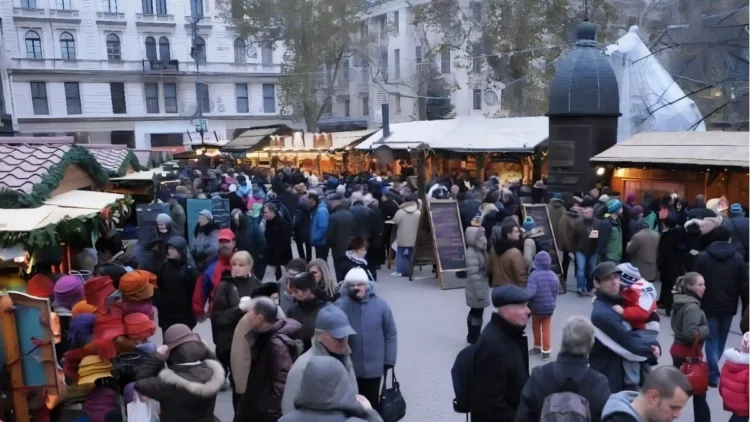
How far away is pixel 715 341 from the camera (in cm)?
614

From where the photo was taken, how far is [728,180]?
1286 cm

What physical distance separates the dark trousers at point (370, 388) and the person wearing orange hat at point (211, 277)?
196 centimetres

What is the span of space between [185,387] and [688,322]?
374 centimetres

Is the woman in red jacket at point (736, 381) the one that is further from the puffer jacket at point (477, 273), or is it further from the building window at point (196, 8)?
the building window at point (196, 8)

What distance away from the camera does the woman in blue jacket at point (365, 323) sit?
459 centimetres

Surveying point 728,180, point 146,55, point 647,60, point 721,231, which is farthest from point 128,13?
point 721,231

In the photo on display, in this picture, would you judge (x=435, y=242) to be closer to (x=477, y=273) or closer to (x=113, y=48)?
(x=477, y=273)

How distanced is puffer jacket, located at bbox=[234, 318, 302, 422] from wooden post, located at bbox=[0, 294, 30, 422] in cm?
180

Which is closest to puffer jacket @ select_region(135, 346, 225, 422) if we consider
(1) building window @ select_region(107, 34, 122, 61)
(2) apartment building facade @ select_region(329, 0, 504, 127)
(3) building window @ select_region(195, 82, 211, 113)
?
(2) apartment building facade @ select_region(329, 0, 504, 127)

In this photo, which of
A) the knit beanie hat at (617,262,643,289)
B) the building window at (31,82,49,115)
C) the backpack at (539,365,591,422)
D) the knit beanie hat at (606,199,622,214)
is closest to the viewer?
the backpack at (539,365,591,422)

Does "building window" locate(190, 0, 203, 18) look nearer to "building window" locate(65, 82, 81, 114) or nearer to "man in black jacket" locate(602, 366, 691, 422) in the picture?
"building window" locate(65, 82, 81, 114)

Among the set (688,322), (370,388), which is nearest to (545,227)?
(688,322)

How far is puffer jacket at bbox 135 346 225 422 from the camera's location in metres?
3.39

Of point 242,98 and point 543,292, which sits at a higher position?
point 242,98
